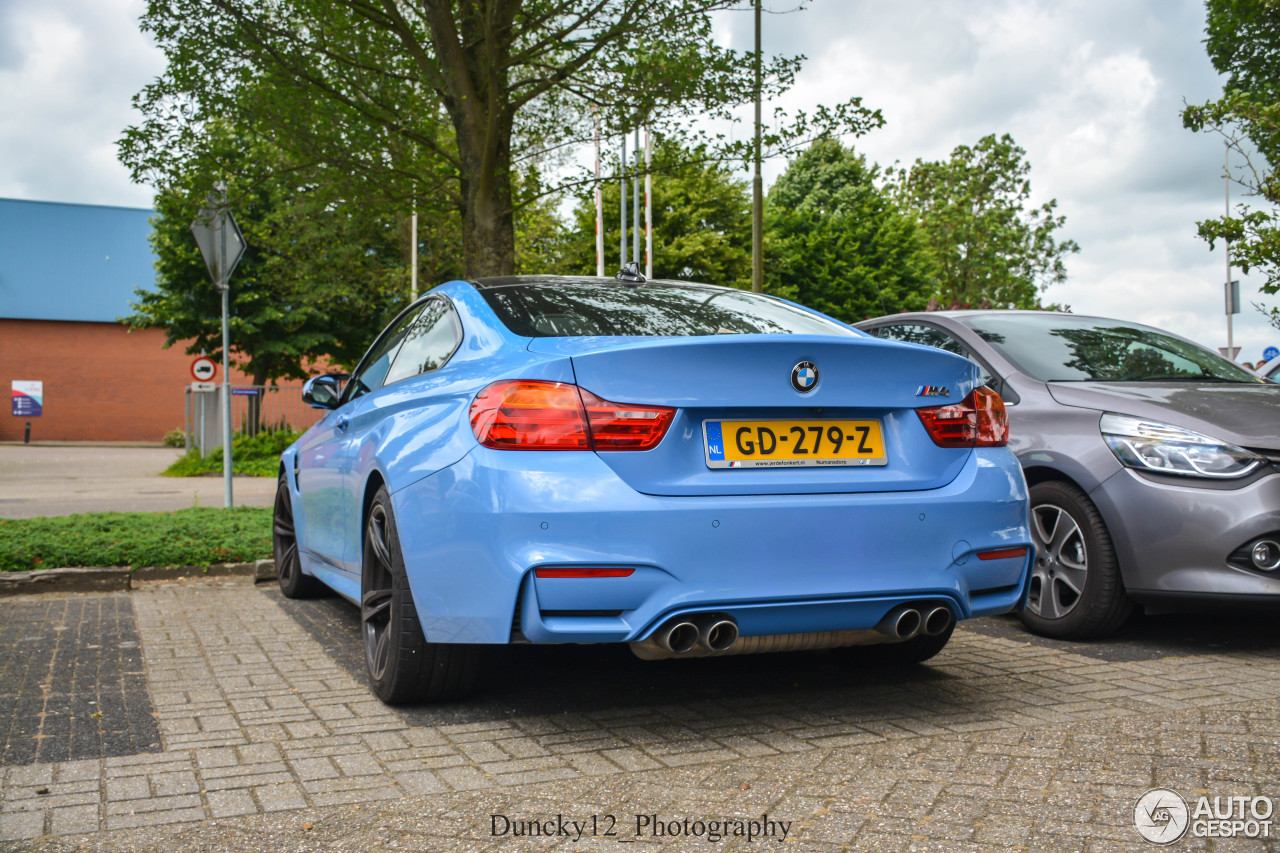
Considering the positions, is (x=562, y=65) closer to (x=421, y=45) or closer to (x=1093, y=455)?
(x=421, y=45)

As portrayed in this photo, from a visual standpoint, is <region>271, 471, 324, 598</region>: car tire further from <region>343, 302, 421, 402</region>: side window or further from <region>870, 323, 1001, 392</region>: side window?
<region>870, 323, 1001, 392</region>: side window

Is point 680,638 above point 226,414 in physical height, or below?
below

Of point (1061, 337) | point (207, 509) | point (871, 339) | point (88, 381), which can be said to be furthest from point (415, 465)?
point (88, 381)

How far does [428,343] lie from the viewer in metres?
4.37

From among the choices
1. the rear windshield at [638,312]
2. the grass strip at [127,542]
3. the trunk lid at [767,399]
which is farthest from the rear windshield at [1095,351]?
the grass strip at [127,542]

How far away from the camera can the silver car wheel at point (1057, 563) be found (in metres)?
4.95

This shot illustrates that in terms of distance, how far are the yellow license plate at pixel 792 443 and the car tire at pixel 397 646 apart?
1139mm

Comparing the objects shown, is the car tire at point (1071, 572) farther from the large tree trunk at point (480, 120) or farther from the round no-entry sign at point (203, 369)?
the round no-entry sign at point (203, 369)

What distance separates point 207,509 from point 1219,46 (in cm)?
2405

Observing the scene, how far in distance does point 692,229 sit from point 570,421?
137 feet

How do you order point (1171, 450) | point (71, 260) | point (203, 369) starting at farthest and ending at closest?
point (71, 260) < point (203, 369) < point (1171, 450)

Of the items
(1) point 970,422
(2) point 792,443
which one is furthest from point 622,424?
(1) point 970,422

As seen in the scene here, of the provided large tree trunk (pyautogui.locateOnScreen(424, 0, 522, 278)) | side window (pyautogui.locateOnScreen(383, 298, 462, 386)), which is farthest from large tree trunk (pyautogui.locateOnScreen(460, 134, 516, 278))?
side window (pyautogui.locateOnScreen(383, 298, 462, 386))

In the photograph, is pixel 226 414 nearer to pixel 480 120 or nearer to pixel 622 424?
pixel 480 120
